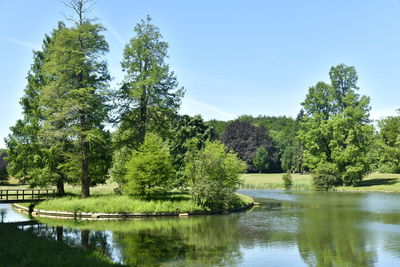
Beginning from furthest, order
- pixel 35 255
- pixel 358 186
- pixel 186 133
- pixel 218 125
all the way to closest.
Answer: pixel 218 125 < pixel 186 133 < pixel 358 186 < pixel 35 255

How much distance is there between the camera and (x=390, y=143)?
276 feet

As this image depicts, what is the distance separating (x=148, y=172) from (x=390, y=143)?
65891 mm

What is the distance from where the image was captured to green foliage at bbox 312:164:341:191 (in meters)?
72.5

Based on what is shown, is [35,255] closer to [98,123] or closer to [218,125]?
[98,123]

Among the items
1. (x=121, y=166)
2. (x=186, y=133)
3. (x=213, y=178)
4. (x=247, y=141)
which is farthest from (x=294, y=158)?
(x=213, y=178)

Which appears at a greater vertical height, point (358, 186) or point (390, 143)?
point (390, 143)

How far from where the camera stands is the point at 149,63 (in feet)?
144

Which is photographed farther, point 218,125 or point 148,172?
point 218,125

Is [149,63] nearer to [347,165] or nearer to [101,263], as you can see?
[101,263]

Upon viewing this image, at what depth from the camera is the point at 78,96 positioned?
1505 inches

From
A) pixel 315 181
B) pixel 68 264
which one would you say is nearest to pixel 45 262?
pixel 68 264

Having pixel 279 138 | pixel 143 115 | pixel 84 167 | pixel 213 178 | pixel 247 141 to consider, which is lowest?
pixel 213 178

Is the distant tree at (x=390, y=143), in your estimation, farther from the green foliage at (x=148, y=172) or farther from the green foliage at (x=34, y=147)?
the green foliage at (x=34, y=147)

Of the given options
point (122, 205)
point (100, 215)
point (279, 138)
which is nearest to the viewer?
point (100, 215)
